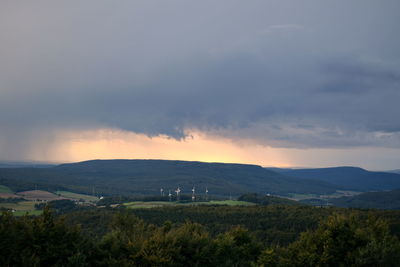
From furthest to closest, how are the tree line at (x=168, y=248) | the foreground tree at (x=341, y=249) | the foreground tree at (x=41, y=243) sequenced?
the foreground tree at (x=341, y=249) → the tree line at (x=168, y=248) → the foreground tree at (x=41, y=243)

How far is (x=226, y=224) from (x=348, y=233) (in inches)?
4515

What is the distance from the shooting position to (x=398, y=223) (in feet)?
432

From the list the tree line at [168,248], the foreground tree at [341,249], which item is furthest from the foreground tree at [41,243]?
the foreground tree at [341,249]

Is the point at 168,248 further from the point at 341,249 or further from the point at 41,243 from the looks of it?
the point at 341,249

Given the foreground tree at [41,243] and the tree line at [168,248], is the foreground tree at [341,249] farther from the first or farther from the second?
the foreground tree at [41,243]

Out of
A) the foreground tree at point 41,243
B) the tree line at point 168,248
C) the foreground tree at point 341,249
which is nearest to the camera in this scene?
the foreground tree at point 41,243

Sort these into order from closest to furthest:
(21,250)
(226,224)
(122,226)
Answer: (21,250) → (122,226) → (226,224)

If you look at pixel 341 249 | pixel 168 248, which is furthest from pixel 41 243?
pixel 341 249

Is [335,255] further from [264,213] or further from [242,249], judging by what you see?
[264,213]

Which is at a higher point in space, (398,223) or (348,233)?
(348,233)

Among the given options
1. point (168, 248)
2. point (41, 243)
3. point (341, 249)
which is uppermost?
point (41, 243)

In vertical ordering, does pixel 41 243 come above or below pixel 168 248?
above

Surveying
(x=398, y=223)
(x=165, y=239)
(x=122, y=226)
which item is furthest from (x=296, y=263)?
(x=398, y=223)

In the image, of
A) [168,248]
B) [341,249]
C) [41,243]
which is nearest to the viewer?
[41,243]
